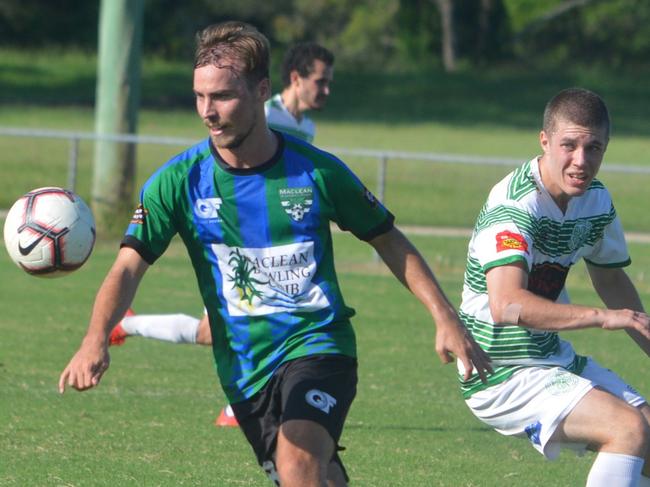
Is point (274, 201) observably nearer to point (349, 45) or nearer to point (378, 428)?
point (378, 428)

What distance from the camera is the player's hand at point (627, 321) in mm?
4156

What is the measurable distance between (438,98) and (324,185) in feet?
130

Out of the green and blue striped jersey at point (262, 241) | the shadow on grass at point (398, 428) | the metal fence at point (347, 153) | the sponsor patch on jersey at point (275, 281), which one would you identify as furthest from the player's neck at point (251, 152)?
the metal fence at point (347, 153)

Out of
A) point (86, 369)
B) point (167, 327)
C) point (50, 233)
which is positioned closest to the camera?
point (86, 369)

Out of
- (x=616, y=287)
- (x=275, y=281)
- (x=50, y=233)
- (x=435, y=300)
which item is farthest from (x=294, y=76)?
(x=435, y=300)

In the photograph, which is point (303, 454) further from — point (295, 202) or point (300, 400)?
point (295, 202)

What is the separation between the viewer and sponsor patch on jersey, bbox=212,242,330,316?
14.8 feet

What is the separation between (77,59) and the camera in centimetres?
4750

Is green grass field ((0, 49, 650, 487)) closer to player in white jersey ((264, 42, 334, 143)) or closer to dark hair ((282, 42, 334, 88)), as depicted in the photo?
player in white jersey ((264, 42, 334, 143))

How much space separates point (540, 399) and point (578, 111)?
106 cm

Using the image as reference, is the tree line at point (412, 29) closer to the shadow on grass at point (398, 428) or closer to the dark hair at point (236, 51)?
the shadow on grass at point (398, 428)

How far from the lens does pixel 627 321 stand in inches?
164

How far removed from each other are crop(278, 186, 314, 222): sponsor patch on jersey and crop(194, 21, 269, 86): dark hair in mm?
397

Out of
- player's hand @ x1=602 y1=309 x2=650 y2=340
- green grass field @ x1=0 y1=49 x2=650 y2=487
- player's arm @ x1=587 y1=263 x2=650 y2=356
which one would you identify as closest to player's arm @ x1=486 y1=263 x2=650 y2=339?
player's hand @ x1=602 y1=309 x2=650 y2=340
